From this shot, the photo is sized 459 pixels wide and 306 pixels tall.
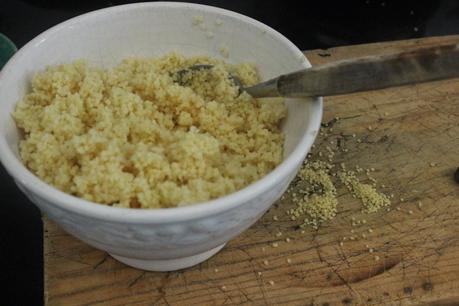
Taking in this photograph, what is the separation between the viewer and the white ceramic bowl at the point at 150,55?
24.3 inches

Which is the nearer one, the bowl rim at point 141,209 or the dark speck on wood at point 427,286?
the bowl rim at point 141,209

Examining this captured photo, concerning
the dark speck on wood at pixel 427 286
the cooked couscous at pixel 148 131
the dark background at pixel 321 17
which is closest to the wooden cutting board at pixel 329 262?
the dark speck on wood at pixel 427 286

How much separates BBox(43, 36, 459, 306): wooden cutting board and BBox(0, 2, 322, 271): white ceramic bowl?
1.7 inches

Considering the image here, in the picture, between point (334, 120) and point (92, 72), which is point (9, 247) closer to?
point (92, 72)

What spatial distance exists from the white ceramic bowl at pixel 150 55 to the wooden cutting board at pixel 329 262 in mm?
44

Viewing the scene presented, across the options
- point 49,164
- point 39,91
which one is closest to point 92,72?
point 39,91

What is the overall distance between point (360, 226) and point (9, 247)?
75 cm

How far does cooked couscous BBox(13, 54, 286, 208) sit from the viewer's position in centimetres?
67

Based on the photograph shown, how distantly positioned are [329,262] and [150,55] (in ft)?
1.48

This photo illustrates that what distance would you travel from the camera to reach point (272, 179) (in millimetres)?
649

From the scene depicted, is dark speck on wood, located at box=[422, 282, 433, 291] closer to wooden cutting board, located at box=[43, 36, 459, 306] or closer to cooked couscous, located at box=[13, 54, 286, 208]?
wooden cutting board, located at box=[43, 36, 459, 306]

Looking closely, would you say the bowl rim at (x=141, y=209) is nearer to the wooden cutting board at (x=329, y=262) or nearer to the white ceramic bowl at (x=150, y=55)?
the white ceramic bowl at (x=150, y=55)

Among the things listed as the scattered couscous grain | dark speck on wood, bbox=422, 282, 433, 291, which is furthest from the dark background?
dark speck on wood, bbox=422, 282, 433, 291

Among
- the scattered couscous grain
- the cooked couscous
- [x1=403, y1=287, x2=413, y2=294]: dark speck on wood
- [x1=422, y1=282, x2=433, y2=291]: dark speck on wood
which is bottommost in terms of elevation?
[x1=403, y1=287, x2=413, y2=294]: dark speck on wood
